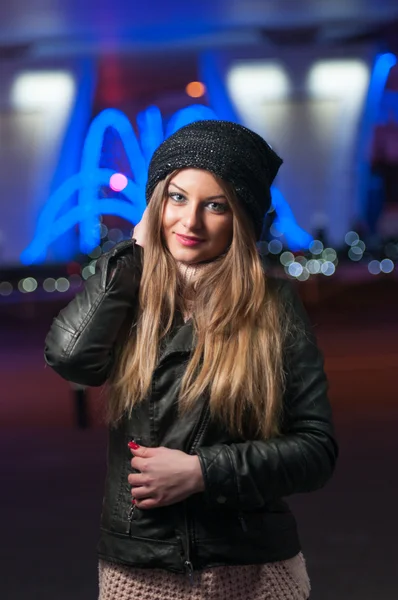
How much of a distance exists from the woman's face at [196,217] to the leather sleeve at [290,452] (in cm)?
16

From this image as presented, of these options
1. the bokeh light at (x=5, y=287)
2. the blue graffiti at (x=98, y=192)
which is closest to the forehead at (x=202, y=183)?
the blue graffiti at (x=98, y=192)

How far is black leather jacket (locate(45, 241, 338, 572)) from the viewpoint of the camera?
1.61 meters

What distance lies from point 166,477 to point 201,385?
17 centimetres

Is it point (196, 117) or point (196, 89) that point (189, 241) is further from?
point (196, 89)

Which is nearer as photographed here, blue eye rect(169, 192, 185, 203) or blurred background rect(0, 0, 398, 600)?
blue eye rect(169, 192, 185, 203)

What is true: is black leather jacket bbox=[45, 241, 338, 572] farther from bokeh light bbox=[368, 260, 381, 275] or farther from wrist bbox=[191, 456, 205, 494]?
bokeh light bbox=[368, 260, 381, 275]

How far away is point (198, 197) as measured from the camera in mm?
1729

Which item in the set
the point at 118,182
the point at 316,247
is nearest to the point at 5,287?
the point at 118,182

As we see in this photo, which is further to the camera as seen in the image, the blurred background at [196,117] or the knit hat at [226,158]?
the blurred background at [196,117]

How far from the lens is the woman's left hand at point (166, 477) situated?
1.57m

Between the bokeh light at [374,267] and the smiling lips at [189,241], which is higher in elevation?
the bokeh light at [374,267]

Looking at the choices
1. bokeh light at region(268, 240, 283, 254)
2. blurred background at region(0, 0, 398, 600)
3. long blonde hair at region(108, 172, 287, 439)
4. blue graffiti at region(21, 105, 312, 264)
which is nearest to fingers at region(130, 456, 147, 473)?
long blonde hair at region(108, 172, 287, 439)

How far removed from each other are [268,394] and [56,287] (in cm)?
1211

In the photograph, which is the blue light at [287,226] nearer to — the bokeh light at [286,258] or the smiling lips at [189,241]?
the bokeh light at [286,258]
